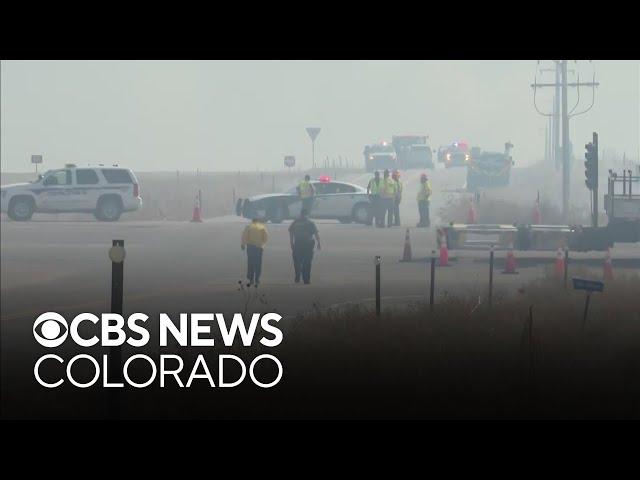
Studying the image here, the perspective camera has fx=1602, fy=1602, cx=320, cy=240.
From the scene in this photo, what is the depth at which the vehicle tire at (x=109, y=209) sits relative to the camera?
166ft

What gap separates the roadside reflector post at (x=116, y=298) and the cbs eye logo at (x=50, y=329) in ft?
20.2

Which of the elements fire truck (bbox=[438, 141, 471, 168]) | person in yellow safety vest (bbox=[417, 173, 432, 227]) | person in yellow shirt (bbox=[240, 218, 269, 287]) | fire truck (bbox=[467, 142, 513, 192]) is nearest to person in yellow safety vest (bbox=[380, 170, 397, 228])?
person in yellow safety vest (bbox=[417, 173, 432, 227])

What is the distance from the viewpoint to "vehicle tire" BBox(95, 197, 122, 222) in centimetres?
5053

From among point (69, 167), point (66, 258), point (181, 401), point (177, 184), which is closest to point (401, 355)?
point (181, 401)

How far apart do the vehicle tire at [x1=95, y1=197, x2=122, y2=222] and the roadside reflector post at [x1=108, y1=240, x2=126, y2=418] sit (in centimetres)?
3849

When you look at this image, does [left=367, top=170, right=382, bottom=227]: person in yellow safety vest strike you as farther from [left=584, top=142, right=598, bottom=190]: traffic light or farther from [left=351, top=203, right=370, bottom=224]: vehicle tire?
[left=584, top=142, right=598, bottom=190]: traffic light

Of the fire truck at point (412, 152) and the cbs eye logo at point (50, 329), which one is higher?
the fire truck at point (412, 152)

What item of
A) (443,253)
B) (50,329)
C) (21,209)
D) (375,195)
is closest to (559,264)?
(443,253)

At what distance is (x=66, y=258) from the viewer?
36.0 metres

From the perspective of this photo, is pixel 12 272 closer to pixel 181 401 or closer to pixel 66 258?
pixel 66 258

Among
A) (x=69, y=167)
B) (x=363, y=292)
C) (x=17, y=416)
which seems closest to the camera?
(x=17, y=416)

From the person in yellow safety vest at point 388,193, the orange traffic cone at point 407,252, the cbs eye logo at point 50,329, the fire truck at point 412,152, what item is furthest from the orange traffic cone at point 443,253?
the fire truck at point 412,152

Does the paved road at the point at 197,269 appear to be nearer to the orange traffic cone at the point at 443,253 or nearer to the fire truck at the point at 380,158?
the orange traffic cone at the point at 443,253

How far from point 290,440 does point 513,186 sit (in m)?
74.7
